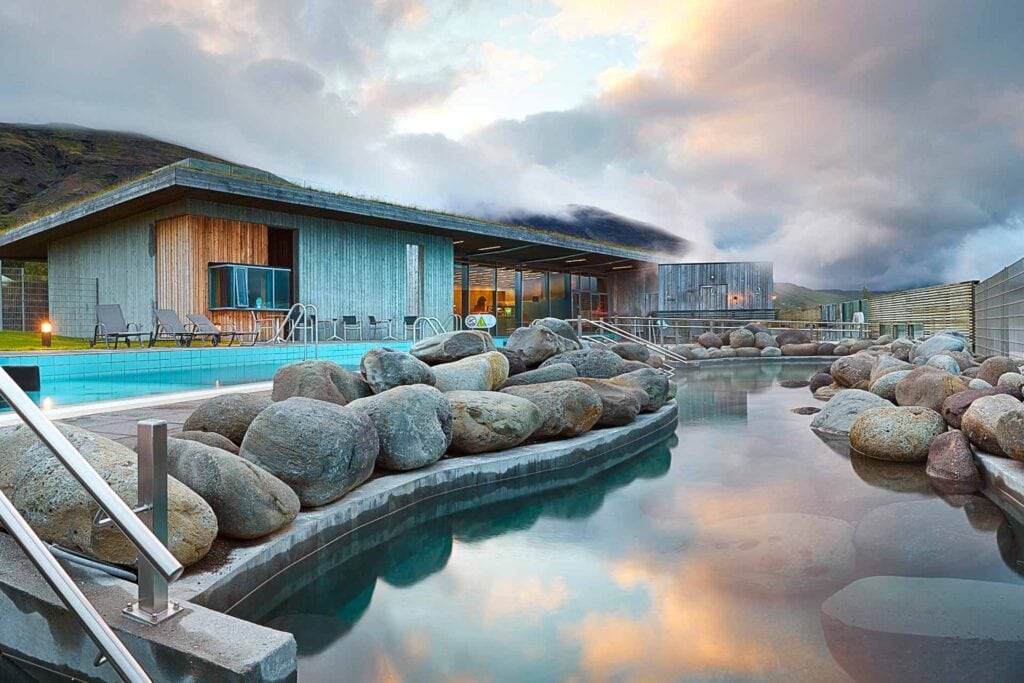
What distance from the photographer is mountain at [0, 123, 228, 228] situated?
61188mm

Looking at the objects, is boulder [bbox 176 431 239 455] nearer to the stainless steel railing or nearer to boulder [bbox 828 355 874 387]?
the stainless steel railing

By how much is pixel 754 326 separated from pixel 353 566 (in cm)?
1818

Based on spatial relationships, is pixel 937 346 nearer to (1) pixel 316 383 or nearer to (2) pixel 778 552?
(2) pixel 778 552

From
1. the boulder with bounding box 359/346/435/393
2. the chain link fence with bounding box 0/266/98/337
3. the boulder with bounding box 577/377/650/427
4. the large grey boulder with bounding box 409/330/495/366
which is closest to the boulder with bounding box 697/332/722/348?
the boulder with bounding box 577/377/650/427

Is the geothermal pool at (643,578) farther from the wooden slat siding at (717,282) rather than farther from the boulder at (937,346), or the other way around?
the wooden slat siding at (717,282)

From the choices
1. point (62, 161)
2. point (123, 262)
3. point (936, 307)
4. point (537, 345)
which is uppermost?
point (62, 161)

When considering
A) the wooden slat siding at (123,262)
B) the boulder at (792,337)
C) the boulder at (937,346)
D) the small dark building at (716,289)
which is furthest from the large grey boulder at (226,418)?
the small dark building at (716,289)

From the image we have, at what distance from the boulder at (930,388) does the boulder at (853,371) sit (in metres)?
2.65

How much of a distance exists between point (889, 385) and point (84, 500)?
7.04m

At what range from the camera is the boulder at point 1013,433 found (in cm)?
383

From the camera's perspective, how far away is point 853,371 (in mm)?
9102

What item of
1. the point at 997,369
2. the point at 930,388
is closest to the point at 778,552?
the point at 930,388

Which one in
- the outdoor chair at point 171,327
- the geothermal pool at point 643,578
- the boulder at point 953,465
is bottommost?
the geothermal pool at point 643,578

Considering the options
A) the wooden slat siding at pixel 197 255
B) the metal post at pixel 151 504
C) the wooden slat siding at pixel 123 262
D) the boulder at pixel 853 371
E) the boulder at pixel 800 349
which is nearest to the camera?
the metal post at pixel 151 504
